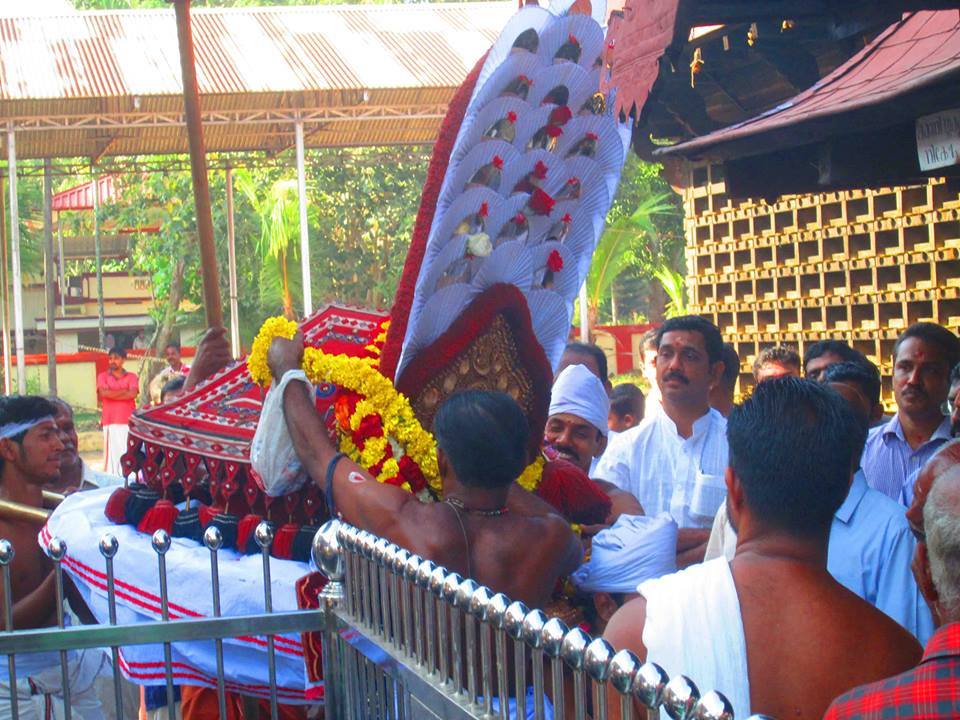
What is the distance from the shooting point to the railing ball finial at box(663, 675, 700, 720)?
1361mm

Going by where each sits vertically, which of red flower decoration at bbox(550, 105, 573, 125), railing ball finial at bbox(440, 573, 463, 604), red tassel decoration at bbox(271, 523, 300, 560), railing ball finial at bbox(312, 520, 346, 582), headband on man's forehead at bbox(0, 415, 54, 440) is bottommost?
red tassel decoration at bbox(271, 523, 300, 560)

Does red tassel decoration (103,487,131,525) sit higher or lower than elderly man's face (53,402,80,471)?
lower

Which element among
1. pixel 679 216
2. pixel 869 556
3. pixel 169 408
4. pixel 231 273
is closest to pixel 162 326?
pixel 231 273

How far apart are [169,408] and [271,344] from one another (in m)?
0.68

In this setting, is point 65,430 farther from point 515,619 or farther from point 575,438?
point 515,619

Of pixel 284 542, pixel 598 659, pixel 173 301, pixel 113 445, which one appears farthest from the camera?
pixel 173 301

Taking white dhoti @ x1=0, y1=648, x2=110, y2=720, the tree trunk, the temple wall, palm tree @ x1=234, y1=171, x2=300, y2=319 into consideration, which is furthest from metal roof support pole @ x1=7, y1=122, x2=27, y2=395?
white dhoti @ x1=0, y1=648, x2=110, y2=720

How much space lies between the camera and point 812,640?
1.82 metres

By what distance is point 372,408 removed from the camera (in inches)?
125

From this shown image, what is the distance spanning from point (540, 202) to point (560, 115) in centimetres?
25

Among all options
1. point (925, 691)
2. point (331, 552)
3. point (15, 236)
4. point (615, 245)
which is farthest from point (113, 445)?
point (925, 691)

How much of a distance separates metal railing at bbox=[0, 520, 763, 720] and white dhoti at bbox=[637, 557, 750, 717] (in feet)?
0.36

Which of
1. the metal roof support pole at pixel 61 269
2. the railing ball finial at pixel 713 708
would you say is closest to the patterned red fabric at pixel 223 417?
the railing ball finial at pixel 713 708

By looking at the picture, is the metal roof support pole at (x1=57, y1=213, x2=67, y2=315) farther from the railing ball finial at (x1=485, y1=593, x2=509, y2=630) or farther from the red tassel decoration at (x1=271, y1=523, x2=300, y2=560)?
the railing ball finial at (x1=485, y1=593, x2=509, y2=630)
